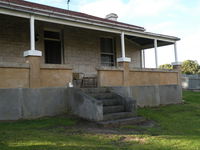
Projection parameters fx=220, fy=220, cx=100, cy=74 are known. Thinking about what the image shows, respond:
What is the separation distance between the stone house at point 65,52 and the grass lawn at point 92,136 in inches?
64.9

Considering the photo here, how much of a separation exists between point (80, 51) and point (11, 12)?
14.5ft

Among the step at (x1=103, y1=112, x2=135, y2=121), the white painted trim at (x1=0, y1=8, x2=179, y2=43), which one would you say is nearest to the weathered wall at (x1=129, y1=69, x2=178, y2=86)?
the white painted trim at (x1=0, y1=8, x2=179, y2=43)

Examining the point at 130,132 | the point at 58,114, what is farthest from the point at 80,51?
the point at 130,132

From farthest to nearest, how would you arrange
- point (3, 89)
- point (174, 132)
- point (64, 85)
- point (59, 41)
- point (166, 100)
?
point (166, 100) < point (59, 41) < point (64, 85) < point (3, 89) < point (174, 132)

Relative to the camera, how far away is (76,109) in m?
7.48

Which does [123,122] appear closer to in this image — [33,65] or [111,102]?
[111,102]

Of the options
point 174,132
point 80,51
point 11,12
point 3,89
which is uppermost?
point 11,12

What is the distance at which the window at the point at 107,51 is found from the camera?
1195 cm

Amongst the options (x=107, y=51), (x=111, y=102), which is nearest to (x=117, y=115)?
(x=111, y=102)

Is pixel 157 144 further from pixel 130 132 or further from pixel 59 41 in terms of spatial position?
pixel 59 41

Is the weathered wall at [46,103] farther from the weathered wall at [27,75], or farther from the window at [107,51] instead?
the window at [107,51]

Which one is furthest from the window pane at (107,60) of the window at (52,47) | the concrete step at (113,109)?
the concrete step at (113,109)

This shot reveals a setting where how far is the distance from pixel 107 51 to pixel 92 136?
7.51 m

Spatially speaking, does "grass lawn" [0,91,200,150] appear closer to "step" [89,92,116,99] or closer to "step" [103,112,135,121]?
"step" [103,112,135,121]
